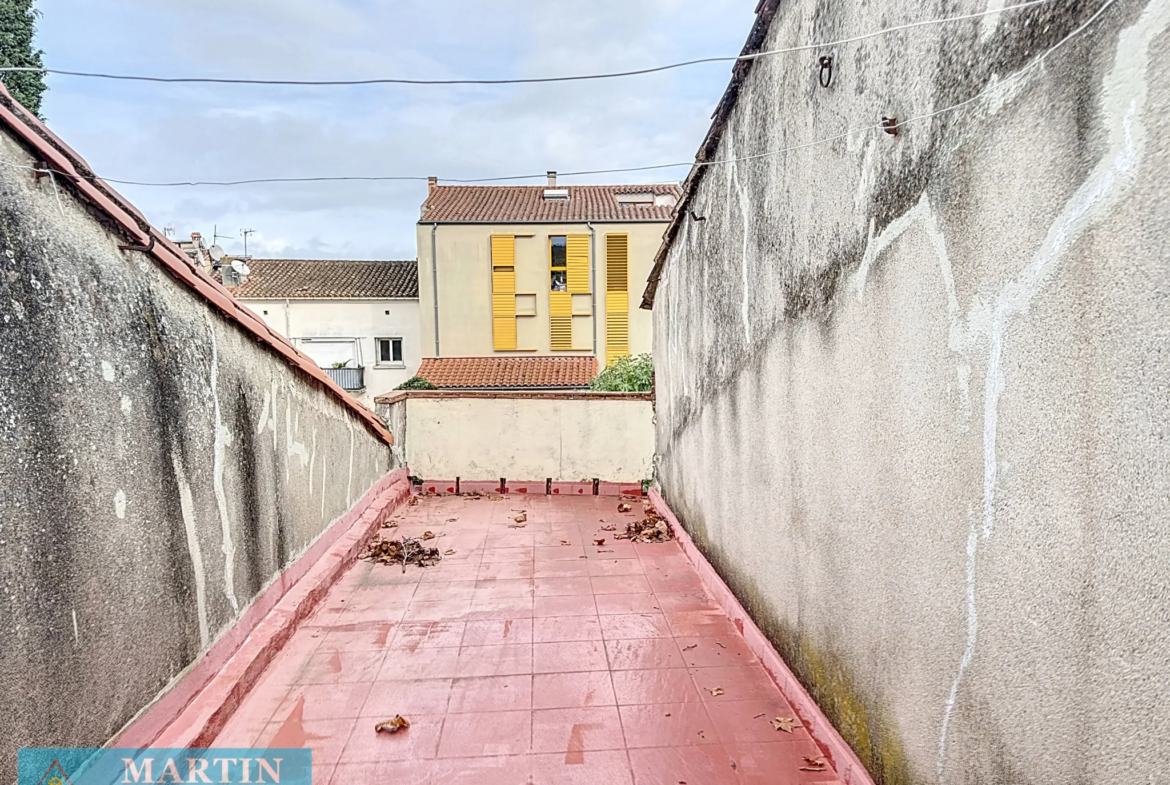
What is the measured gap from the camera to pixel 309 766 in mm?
2576

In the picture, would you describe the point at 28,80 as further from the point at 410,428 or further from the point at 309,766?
the point at 309,766

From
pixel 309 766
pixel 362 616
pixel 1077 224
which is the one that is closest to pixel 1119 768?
pixel 1077 224

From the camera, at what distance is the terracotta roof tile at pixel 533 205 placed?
2103 cm

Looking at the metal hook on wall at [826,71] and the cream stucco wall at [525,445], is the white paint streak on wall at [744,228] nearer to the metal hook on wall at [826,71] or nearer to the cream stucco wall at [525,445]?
the metal hook on wall at [826,71]

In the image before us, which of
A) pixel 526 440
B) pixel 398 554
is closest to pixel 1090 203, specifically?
pixel 398 554

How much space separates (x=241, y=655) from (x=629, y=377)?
320 inches

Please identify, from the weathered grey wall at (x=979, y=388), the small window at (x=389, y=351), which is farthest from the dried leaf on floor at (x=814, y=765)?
the small window at (x=389, y=351)

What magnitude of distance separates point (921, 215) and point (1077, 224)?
591 millimetres

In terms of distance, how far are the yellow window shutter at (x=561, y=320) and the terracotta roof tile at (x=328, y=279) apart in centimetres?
564

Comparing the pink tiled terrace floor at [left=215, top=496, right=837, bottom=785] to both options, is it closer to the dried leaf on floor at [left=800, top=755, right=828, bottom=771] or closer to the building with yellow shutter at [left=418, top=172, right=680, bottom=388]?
the dried leaf on floor at [left=800, top=755, right=828, bottom=771]

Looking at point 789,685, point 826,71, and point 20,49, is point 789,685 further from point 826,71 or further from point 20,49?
point 20,49

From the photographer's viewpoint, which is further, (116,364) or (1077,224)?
(116,364)

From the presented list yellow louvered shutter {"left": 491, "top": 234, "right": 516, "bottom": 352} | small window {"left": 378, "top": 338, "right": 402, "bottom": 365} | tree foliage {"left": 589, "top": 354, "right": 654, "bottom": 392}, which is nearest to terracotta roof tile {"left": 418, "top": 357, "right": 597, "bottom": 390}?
yellow louvered shutter {"left": 491, "top": 234, "right": 516, "bottom": 352}

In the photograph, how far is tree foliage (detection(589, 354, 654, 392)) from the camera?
417 inches
